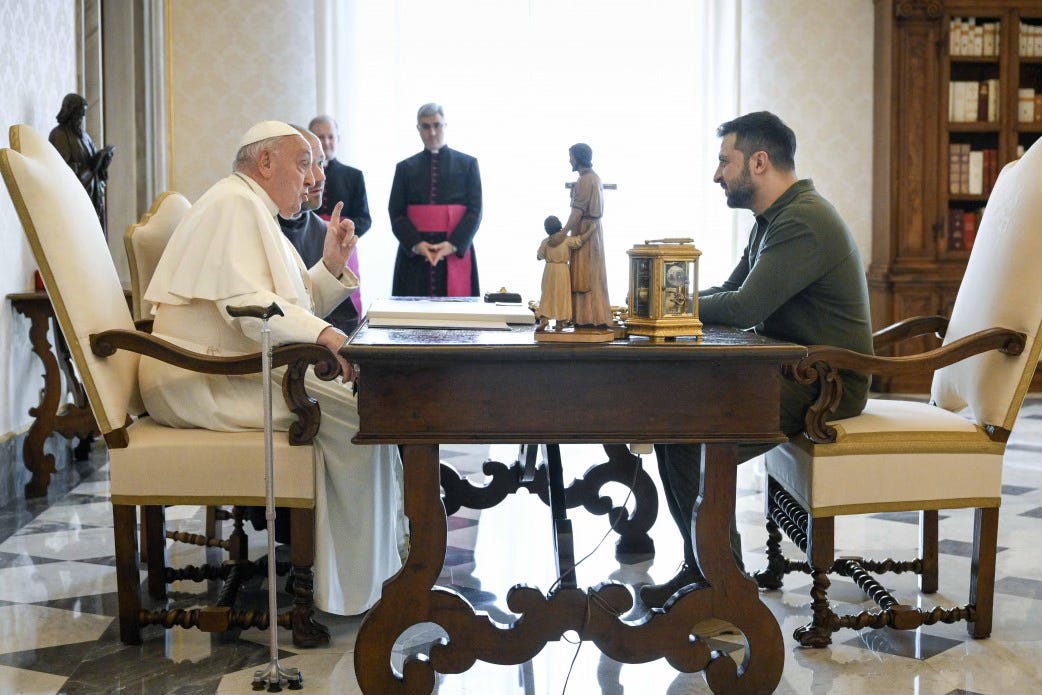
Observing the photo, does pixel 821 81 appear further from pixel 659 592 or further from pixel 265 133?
pixel 659 592

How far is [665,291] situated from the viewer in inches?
93.4

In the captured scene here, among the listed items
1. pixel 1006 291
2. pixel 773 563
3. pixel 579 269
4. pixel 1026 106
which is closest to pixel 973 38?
pixel 1026 106

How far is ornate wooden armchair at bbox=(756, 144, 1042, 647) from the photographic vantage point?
2721 millimetres

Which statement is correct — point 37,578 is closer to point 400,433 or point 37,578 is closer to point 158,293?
point 158,293

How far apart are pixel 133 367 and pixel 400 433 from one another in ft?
3.47

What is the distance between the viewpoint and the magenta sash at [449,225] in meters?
6.14

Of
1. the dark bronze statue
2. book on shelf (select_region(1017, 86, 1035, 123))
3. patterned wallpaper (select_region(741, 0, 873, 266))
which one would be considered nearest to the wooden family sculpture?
the dark bronze statue

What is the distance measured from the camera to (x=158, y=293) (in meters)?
2.92

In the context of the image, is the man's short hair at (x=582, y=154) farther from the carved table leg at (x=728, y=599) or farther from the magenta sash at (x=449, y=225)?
the magenta sash at (x=449, y=225)

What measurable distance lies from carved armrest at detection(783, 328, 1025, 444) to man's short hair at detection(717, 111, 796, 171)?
24.5 inches

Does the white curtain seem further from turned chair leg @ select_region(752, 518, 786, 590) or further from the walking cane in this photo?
the walking cane

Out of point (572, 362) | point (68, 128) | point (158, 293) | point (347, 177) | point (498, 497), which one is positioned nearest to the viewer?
point (572, 362)

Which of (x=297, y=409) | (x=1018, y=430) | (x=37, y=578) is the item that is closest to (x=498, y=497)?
(x=297, y=409)

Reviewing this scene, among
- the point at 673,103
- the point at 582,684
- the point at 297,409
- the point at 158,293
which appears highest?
the point at 673,103
